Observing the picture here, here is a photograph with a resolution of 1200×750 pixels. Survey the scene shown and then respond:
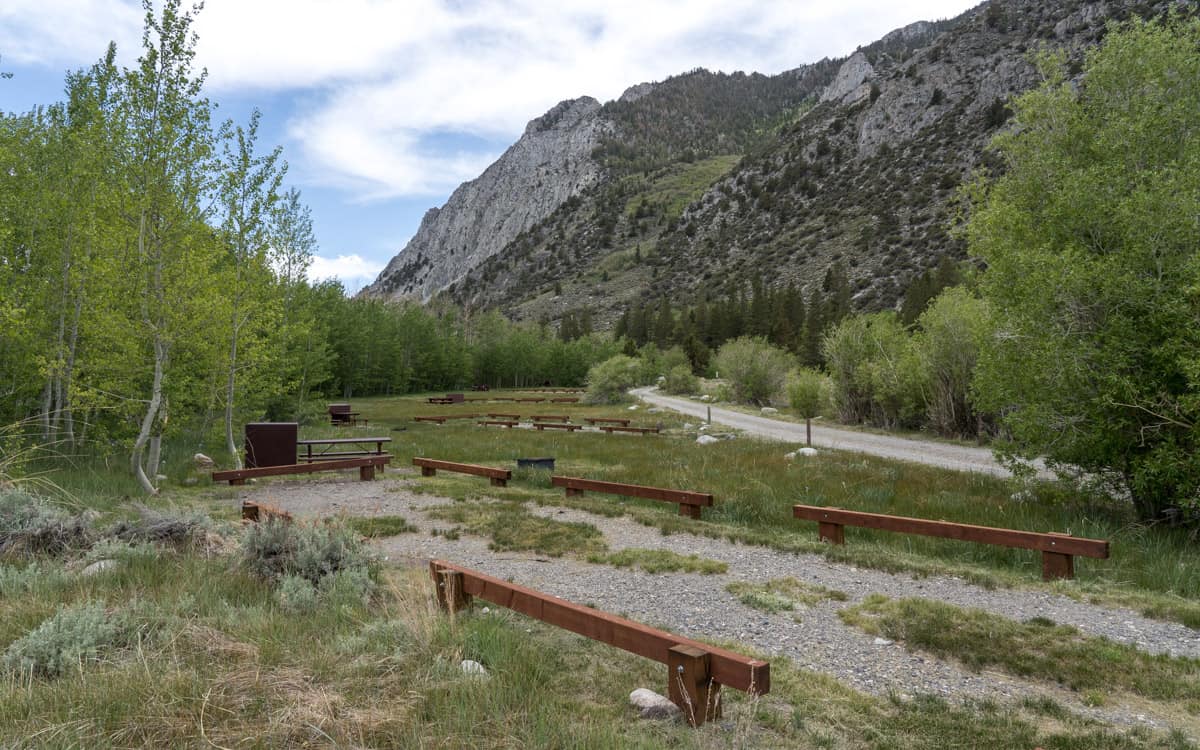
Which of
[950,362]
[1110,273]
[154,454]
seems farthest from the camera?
[950,362]

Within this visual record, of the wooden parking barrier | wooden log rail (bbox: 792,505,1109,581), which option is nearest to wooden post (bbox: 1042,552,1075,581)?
wooden log rail (bbox: 792,505,1109,581)

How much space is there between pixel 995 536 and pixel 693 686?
204 inches

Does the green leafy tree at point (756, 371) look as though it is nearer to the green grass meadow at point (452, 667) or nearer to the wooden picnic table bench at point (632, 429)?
the wooden picnic table bench at point (632, 429)

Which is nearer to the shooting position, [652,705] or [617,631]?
[652,705]

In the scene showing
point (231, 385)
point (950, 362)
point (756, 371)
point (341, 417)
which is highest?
point (950, 362)

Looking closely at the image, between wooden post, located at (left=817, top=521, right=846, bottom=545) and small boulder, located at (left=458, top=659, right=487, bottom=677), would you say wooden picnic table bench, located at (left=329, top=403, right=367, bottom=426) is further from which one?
small boulder, located at (left=458, top=659, right=487, bottom=677)

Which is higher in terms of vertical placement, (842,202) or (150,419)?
(842,202)

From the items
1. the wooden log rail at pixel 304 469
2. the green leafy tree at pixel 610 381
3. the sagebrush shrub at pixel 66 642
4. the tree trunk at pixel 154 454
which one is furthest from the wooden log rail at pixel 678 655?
the green leafy tree at pixel 610 381

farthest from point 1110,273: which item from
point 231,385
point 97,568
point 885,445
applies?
point 231,385

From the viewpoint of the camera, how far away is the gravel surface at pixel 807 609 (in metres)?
4.09

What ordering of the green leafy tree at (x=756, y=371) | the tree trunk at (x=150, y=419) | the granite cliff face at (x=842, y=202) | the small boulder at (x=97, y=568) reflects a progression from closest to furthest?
the small boulder at (x=97, y=568) < the tree trunk at (x=150, y=419) < the green leafy tree at (x=756, y=371) < the granite cliff face at (x=842, y=202)

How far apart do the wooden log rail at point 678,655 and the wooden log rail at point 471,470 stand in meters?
7.98

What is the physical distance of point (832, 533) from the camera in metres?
7.94

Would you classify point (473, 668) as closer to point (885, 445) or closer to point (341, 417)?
point (885, 445)
